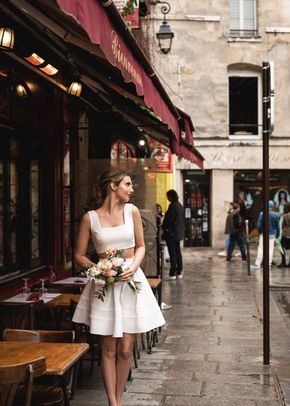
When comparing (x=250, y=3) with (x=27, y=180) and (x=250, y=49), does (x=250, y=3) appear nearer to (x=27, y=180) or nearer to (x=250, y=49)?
(x=250, y=49)

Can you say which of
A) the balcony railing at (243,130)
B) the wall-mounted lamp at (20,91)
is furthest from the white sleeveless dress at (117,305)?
the balcony railing at (243,130)

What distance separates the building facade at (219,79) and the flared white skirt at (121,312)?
17844 millimetres

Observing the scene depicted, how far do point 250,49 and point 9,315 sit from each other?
18.6 metres

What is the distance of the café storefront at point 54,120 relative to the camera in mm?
5590

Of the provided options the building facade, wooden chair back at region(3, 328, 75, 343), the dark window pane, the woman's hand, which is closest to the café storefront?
the woman's hand

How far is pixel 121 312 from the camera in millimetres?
4746

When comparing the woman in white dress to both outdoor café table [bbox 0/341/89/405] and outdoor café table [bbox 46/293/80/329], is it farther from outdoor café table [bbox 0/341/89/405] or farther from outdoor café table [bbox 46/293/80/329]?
outdoor café table [bbox 46/293/80/329]

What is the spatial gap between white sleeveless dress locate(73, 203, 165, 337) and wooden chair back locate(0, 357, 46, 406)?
1270 millimetres

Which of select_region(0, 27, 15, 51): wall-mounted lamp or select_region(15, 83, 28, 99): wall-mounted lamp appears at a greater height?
select_region(0, 27, 15, 51): wall-mounted lamp

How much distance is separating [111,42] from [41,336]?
211 centimetres

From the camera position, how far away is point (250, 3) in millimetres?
23078

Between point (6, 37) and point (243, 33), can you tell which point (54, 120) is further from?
point (243, 33)

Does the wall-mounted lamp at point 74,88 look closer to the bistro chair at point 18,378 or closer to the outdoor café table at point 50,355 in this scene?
the outdoor café table at point 50,355

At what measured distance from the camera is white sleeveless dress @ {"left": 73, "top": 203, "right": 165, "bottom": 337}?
475cm
